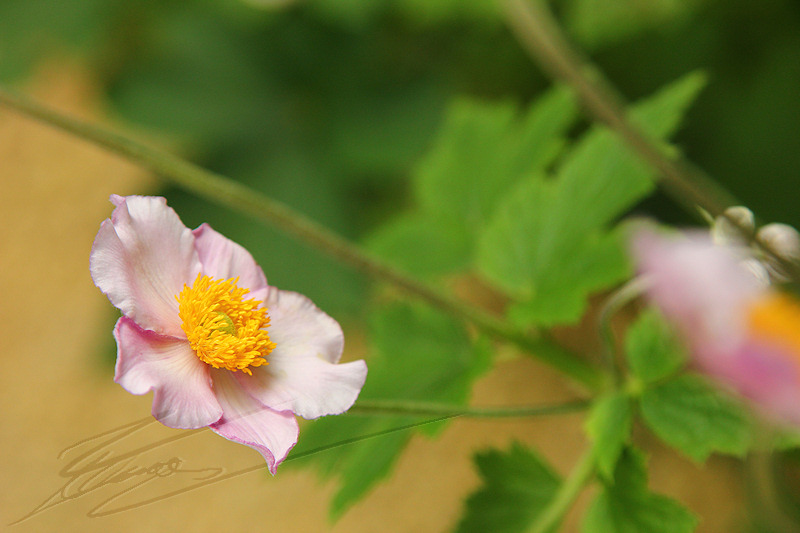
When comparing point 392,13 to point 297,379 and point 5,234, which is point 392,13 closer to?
point 5,234

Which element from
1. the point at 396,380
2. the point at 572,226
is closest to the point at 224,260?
Answer: the point at 396,380

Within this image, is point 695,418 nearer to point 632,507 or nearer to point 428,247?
point 632,507

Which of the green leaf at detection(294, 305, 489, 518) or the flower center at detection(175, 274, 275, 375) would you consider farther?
the green leaf at detection(294, 305, 489, 518)

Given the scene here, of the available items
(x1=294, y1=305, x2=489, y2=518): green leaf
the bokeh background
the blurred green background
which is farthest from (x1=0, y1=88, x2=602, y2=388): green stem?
the blurred green background

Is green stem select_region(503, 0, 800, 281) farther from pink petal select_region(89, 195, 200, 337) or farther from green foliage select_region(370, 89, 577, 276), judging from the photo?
green foliage select_region(370, 89, 577, 276)

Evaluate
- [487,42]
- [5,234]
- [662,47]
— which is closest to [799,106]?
[662,47]
